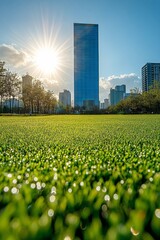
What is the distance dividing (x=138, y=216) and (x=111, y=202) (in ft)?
1.34

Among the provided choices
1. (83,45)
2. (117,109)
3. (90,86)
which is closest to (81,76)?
(90,86)

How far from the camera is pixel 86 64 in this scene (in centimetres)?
19225

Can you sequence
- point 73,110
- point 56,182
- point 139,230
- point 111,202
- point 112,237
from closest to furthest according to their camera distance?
point 112,237 → point 139,230 → point 111,202 → point 56,182 → point 73,110

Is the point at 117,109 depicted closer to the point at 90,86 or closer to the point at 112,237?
the point at 112,237

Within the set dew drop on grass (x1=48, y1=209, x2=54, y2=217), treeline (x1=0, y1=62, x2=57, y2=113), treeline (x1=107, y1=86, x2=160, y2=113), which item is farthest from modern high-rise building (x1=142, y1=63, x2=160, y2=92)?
dew drop on grass (x1=48, y1=209, x2=54, y2=217)

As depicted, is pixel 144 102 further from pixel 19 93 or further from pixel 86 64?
pixel 86 64

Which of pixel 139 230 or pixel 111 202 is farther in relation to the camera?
pixel 111 202

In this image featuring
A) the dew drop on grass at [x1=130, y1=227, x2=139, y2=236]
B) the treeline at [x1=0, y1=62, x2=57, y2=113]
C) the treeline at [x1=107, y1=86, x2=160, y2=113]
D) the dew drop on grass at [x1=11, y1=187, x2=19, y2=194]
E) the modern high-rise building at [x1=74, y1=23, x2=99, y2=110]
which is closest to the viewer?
the dew drop on grass at [x1=130, y1=227, x2=139, y2=236]

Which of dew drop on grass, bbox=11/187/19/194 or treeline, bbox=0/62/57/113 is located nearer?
dew drop on grass, bbox=11/187/19/194

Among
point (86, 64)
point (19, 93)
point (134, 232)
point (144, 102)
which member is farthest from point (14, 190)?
point (86, 64)

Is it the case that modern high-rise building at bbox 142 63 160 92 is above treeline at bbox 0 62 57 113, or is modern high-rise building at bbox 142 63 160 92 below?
above

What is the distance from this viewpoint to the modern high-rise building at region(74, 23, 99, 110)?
7564 inches

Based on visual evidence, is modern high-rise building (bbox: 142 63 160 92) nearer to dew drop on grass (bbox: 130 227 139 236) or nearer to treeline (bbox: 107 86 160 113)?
treeline (bbox: 107 86 160 113)

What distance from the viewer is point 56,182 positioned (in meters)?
1.92
